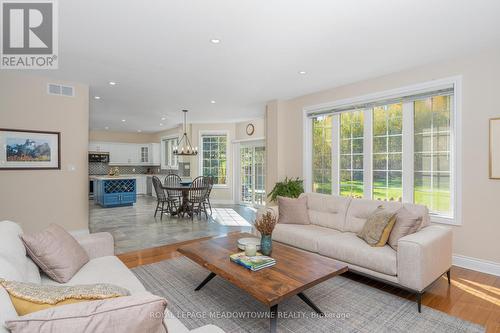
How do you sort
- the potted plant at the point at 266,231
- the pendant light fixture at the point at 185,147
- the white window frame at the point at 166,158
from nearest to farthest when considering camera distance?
the potted plant at the point at 266,231, the pendant light fixture at the point at 185,147, the white window frame at the point at 166,158

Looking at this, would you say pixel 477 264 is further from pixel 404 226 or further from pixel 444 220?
pixel 404 226

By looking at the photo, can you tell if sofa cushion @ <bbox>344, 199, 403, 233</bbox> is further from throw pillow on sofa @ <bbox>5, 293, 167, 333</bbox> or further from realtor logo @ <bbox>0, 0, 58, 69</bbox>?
realtor logo @ <bbox>0, 0, 58, 69</bbox>

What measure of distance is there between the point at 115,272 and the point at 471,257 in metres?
3.99

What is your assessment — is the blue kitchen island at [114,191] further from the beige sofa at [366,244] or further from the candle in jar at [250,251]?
the candle in jar at [250,251]

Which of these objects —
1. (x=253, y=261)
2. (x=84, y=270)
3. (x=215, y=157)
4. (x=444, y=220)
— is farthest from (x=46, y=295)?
(x=215, y=157)

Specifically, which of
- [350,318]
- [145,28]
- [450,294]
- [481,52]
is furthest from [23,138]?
[481,52]

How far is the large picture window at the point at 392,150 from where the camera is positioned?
144 inches

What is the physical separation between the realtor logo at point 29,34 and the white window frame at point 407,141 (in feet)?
13.2

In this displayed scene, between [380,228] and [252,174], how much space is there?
5.72 metres

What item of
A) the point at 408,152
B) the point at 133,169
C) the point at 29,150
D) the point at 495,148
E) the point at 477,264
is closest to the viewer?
the point at 495,148

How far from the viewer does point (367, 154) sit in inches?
173

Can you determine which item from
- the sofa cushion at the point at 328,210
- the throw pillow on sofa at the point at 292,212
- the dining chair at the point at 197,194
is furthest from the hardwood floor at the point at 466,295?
the dining chair at the point at 197,194

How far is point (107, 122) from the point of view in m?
8.66

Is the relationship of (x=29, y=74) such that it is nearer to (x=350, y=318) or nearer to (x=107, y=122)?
(x=107, y=122)
